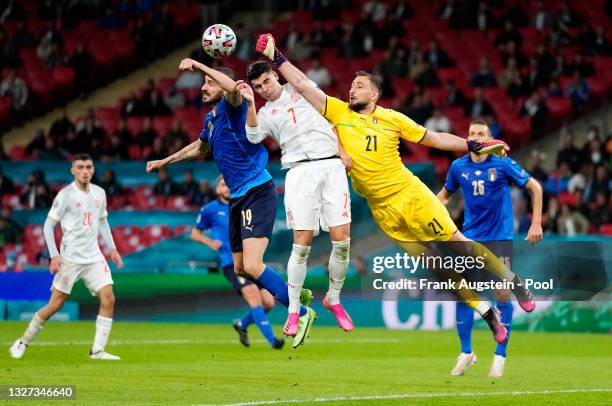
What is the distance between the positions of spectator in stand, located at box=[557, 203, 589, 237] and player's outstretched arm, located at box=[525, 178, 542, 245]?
9.05 metres

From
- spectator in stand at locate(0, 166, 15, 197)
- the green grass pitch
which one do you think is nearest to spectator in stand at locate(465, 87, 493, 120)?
the green grass pitch

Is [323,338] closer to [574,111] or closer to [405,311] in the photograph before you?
[405,311]

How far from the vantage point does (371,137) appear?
12156 mm

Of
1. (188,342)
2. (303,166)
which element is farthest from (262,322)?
(303,166)

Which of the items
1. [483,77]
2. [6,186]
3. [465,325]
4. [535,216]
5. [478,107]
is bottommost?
[6,186]

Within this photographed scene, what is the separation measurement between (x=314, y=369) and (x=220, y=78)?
413cm

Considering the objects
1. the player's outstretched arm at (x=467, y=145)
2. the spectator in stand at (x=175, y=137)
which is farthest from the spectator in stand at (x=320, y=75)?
the player's outstretched arm at (x=467, y=145)

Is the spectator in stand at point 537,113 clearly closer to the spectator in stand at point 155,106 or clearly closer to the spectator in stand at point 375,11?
the spectator in stand at point 375,11

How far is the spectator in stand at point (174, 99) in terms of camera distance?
100 feet

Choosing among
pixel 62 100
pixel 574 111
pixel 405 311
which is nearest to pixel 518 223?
pixel 405 311

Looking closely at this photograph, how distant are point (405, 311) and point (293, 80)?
11661 millimetres

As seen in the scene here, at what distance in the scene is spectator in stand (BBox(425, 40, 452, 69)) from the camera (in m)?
29.3

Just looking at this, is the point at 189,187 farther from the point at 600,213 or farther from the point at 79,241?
the point at 79,241

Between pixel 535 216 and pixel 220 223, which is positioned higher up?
pixel 535 216
